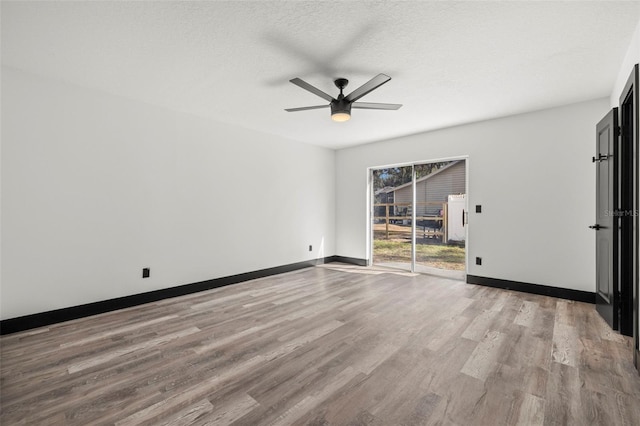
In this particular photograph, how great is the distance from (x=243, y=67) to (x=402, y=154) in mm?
3497

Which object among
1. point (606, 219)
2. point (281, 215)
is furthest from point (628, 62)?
point (281, 215)

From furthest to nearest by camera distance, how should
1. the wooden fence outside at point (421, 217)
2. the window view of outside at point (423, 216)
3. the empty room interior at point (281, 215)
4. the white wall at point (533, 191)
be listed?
the wooden fence outside at point (421, 217)
the window view of outside at point (423, 216)
the white wall at point (533, 191)
the empty room interior at point (281, 215)

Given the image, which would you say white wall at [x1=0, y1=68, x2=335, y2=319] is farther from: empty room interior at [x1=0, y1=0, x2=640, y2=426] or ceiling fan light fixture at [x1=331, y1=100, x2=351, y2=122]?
ceiling fan light fixture at [x1=331, y1=100, x2=351, y2=122]

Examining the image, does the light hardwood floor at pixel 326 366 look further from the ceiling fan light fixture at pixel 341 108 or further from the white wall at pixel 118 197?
the ceiling fan light fixture at pixel 341 108

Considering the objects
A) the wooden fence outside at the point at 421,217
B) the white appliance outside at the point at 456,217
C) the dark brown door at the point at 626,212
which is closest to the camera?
the dark brown door at the point at 626,212

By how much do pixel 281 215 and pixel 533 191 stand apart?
3930 mm

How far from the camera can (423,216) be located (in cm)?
525

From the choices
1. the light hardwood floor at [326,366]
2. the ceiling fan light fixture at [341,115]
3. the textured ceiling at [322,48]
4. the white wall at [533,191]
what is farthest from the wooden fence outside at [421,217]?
the ceiling fan light fixture at [341,115]

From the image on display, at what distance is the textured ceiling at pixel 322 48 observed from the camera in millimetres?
2014

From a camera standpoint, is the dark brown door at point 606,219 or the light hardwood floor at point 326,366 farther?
the dark brown door at point 606,219

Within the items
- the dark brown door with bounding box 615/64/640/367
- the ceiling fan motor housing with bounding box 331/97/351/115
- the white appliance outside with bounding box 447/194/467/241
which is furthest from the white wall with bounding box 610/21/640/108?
the ceiling fan motor housing with bounding box 331/97/351/115

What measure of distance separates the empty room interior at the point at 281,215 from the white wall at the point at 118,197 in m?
0.02

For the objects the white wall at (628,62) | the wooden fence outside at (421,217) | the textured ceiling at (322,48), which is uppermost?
the textured ceiling at (322,48)

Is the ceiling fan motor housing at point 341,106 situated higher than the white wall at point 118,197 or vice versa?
the ceiling fan motor housing at point 341,106
